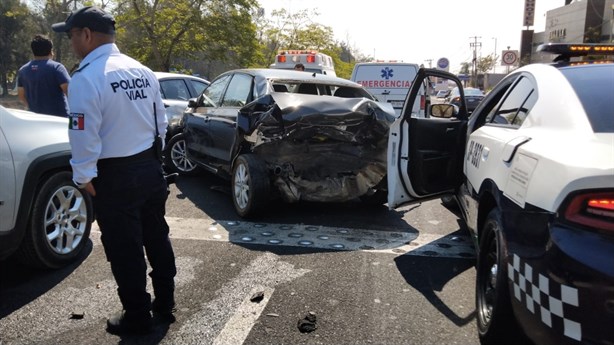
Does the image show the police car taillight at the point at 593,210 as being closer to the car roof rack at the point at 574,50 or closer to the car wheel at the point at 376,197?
the car roof rack at the point at 574,50

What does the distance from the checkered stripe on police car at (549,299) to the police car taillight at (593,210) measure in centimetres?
26

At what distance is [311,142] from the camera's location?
17.6 feet

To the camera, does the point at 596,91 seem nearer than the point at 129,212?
Yes

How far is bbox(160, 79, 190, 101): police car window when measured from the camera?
889 cm

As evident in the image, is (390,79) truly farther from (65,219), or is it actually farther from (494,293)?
(494,293)

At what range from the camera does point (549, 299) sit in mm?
2025

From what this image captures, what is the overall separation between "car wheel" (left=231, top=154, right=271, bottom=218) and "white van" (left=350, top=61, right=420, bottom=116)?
Result: 7.72 meters

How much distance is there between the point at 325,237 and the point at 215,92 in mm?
3060

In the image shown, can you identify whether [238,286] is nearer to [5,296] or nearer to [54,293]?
[54,293]

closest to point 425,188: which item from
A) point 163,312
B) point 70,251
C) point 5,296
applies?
point 163,312

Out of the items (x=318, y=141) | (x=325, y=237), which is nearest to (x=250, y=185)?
(x=318, y=141)

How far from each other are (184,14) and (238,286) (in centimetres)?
2283

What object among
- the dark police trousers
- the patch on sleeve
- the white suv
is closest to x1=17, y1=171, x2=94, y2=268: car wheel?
the white suv

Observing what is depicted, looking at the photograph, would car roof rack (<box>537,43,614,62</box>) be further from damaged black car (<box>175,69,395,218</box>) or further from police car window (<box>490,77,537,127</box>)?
damaged black car (<box>175,69,395,218</box>)
